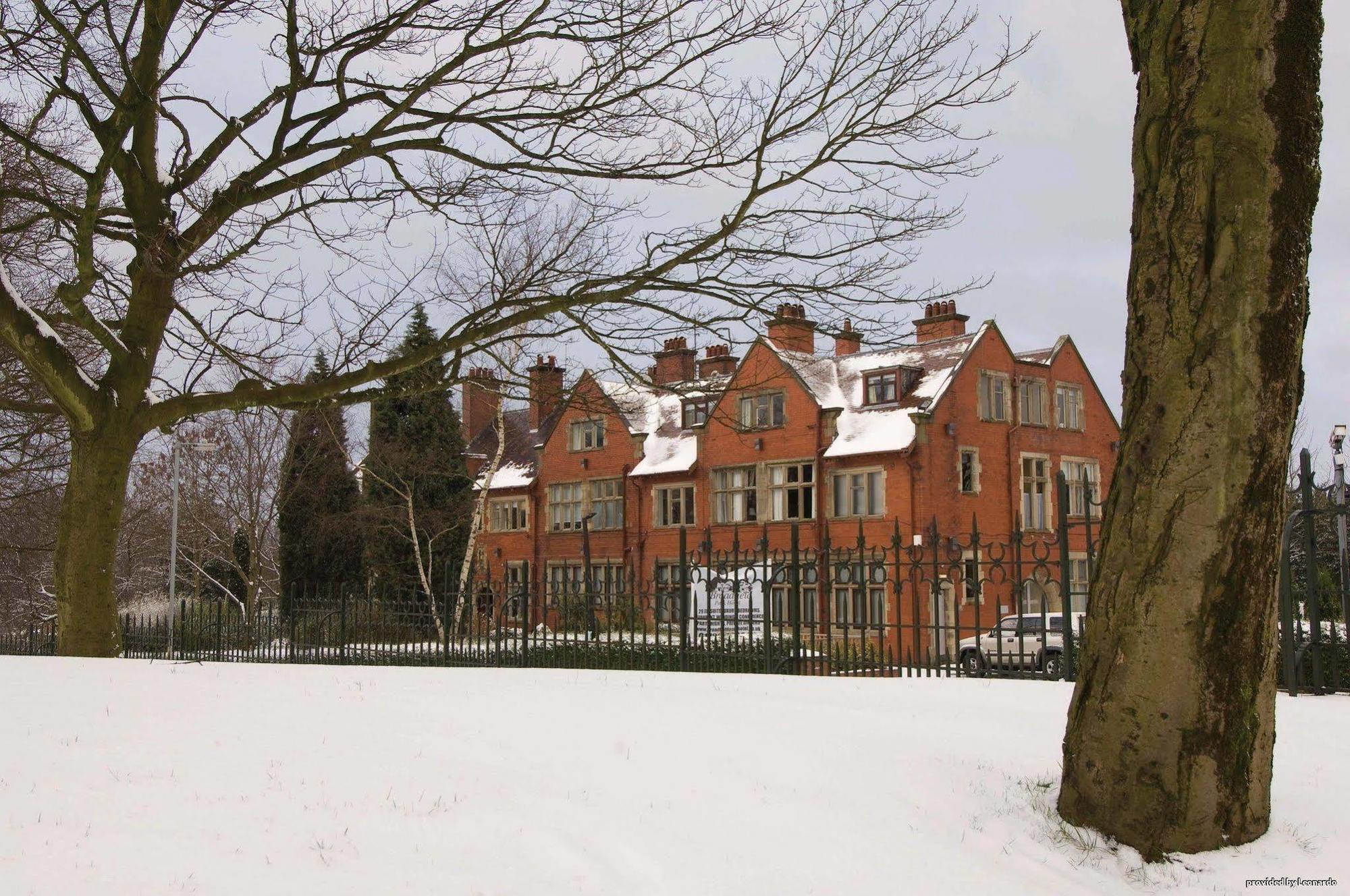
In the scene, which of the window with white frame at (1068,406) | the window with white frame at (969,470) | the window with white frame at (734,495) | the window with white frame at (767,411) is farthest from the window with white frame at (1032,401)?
the window with white frame at (734,495)

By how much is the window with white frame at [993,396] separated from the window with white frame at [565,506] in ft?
52.6

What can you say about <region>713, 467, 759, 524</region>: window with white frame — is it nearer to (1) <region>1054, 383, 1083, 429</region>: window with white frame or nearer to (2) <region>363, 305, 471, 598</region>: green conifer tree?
(2) <region>363, 305, 471, 598</region>: green conifer tree

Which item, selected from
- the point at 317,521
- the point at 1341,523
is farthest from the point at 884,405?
the point at 1341,523

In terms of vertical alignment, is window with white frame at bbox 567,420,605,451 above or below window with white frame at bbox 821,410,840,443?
above

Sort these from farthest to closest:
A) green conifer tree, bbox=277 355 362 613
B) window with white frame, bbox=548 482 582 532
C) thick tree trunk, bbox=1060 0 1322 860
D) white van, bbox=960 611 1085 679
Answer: window with white frame, bbox=548 482 582 532
green conifer tree, bbox=277 355 362 613
white van, bbox=960 611 1085 679
thick tree trunk, bbox=1060 0 1322 860

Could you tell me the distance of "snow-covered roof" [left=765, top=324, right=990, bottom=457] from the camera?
36594 mm

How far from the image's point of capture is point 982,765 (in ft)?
23.8

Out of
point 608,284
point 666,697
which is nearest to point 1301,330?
point 666,697

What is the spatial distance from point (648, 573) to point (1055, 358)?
16152mm

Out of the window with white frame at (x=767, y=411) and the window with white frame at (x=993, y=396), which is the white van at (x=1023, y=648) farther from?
the window with white frame at (x=767, y=411)

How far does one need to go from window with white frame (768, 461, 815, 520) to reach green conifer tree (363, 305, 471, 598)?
392 inches

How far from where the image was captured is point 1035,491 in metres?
39.2

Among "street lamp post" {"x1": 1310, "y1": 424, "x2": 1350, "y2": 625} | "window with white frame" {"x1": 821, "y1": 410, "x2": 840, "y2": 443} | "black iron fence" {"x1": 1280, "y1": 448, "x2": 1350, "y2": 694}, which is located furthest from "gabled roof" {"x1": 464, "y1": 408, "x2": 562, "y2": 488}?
"black iron fence" {"x1": 1280, "y1": 448, "x2": 1350, "y2": 694}

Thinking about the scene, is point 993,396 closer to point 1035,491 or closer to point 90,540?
point 1035,491
